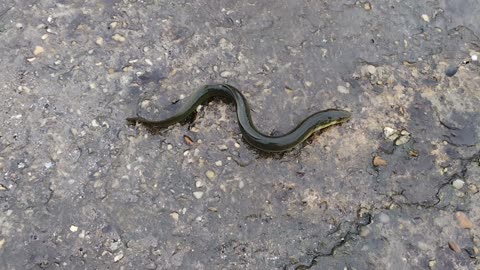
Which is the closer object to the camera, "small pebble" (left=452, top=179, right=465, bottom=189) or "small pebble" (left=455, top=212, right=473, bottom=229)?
"small pebble" (left=455, top=212, right=473, bottom=229)

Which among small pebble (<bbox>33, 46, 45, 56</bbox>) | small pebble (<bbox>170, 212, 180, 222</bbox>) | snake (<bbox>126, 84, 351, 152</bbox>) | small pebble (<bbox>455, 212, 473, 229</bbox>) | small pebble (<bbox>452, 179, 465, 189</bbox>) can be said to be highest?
small pebble (<bbox>33, 46, 45, 56</bbox>)

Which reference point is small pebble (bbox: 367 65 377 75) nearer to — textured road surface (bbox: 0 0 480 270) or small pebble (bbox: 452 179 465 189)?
textured road surface (bbox: 0 0 480 270)

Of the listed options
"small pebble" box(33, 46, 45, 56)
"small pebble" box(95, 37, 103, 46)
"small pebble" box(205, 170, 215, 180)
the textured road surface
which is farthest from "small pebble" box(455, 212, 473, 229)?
"small pebble" box(33, 46, 45, 56)

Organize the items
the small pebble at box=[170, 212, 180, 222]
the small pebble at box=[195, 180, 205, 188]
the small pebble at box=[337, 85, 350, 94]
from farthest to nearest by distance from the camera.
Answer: the small pebble at box=[337, 85, 350, 94], the small pebble at box=[195, 180, 205, 188], the small pebble at box=[170, 212, 180, 222]

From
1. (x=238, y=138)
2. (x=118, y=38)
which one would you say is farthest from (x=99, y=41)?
(x=238, y=138)

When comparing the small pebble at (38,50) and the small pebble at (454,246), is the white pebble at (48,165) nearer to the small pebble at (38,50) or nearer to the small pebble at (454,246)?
the small pebble at (38,50)

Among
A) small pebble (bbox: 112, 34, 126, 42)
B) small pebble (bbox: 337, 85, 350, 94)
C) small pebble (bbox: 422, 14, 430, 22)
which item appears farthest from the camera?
small pebble (bbox: 422, 14, 430, 22)

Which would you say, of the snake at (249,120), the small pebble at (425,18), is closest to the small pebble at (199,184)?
the snake at (249,120)

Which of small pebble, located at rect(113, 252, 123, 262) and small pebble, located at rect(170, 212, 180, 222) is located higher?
small pebble, located at rect(170, 212, 180, 222)

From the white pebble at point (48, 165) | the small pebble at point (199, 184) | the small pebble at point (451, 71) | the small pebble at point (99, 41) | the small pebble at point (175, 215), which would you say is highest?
the small pebble at point (99, 41)
